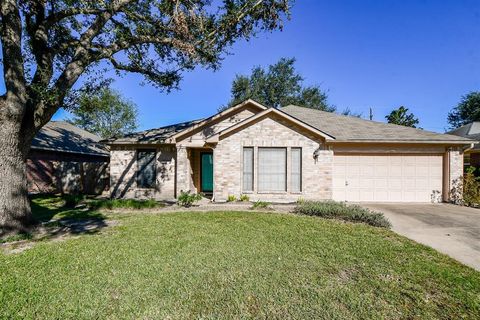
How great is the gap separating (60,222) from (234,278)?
7071 mm

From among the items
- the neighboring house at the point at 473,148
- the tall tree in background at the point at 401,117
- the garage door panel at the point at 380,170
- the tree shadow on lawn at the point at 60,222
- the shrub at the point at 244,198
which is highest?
the tall tree in background at the point at 401,117

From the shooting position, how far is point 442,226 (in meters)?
7.55

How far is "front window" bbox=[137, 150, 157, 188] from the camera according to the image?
43.9 feet

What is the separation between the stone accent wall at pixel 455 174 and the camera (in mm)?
11320

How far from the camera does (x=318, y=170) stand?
11.2 meters

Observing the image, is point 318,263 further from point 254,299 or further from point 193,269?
point 193,269

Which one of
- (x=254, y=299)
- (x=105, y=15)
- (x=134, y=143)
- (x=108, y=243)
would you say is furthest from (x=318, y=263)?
(x=134, y=143)

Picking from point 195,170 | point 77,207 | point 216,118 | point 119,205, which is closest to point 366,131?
point 216,118

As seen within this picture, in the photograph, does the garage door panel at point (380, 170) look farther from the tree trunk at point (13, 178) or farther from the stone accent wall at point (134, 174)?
the tree trunk at point (13, 178)

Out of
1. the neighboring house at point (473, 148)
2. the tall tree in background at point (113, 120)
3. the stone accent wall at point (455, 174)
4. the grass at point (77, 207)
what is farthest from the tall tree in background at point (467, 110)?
the tall tree in background at point (113, 120)

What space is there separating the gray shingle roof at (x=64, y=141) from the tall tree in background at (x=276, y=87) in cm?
2049

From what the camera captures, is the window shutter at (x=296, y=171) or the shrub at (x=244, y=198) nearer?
the shrub at (x=244, y=198)

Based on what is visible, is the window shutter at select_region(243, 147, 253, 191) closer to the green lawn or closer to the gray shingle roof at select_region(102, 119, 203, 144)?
the gray shingle roof at select_region(102, 119, 203, 144)

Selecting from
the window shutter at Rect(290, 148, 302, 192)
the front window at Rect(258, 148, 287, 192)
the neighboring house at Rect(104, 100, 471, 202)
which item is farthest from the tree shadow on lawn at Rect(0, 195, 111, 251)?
the window shutter at Rect(290, 148, 302, 192)
